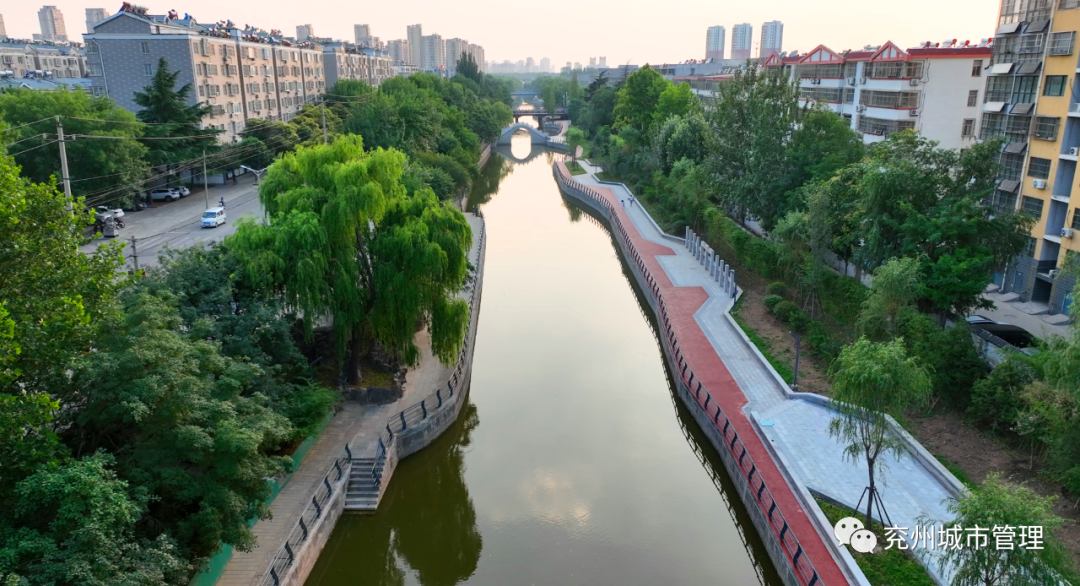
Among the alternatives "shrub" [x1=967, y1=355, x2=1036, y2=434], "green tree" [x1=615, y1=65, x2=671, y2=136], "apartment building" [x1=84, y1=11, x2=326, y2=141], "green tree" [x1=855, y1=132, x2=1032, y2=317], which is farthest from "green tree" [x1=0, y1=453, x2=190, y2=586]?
"green tree" [x1=615, y1=65, x2=671, y2=136]

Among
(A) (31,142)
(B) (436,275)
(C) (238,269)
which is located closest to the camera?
(C) (238,269)

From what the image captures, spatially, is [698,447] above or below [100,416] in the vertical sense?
below

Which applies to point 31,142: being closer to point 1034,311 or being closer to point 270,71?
point 270,71

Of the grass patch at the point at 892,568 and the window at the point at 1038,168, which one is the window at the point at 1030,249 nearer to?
the window at the point at 1038,168

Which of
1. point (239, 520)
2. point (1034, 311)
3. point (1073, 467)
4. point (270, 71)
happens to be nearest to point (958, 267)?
point (1073, 467)

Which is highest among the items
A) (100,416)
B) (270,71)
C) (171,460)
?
(270,71)

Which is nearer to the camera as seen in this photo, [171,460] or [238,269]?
[171,460]
